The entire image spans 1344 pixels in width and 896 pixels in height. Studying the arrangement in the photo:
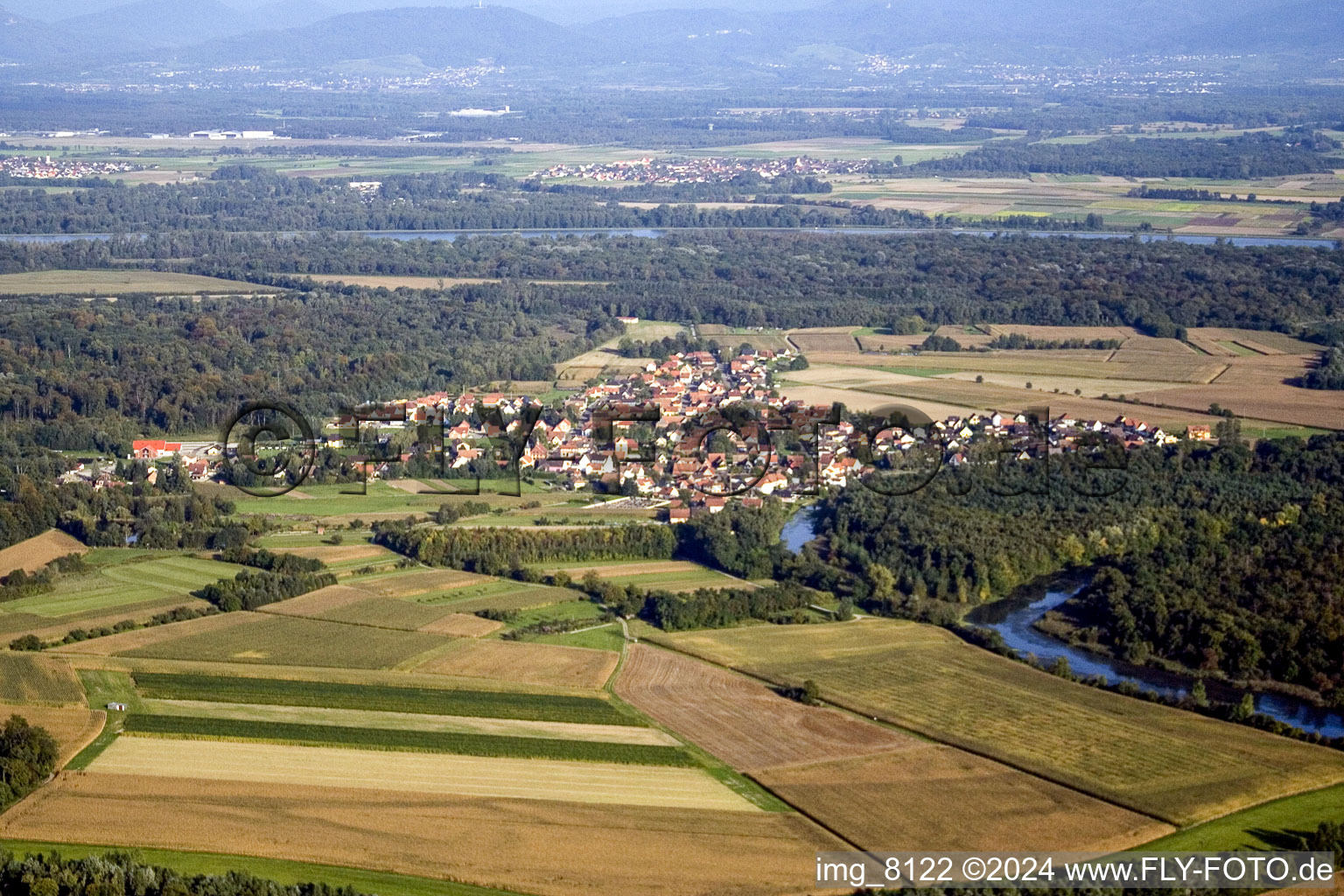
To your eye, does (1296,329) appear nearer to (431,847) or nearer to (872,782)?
(872,782)

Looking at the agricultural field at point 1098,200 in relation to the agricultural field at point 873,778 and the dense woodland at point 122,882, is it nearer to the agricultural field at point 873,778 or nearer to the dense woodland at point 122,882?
the agricultural field at point 873,778

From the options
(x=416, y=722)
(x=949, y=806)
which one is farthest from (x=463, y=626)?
(x=949, y=806)

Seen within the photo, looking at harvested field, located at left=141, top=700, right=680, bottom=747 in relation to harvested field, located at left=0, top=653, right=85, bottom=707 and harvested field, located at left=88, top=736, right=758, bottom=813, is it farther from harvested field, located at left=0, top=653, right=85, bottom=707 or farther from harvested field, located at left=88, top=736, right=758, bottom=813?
harvested field, located at left=0, top=653, right=85, bottom=707

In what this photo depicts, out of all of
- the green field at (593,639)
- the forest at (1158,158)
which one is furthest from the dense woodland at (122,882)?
the forest at (1158,158)

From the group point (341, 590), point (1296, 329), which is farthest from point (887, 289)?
point (341, 590)

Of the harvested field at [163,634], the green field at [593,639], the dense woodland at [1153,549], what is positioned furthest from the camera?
the green field at [593,639]

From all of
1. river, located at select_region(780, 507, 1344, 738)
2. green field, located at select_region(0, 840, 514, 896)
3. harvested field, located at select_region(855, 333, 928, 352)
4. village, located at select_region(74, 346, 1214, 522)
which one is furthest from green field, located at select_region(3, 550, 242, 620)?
harvested field, located at select_region(855, 333, 928, 352)
